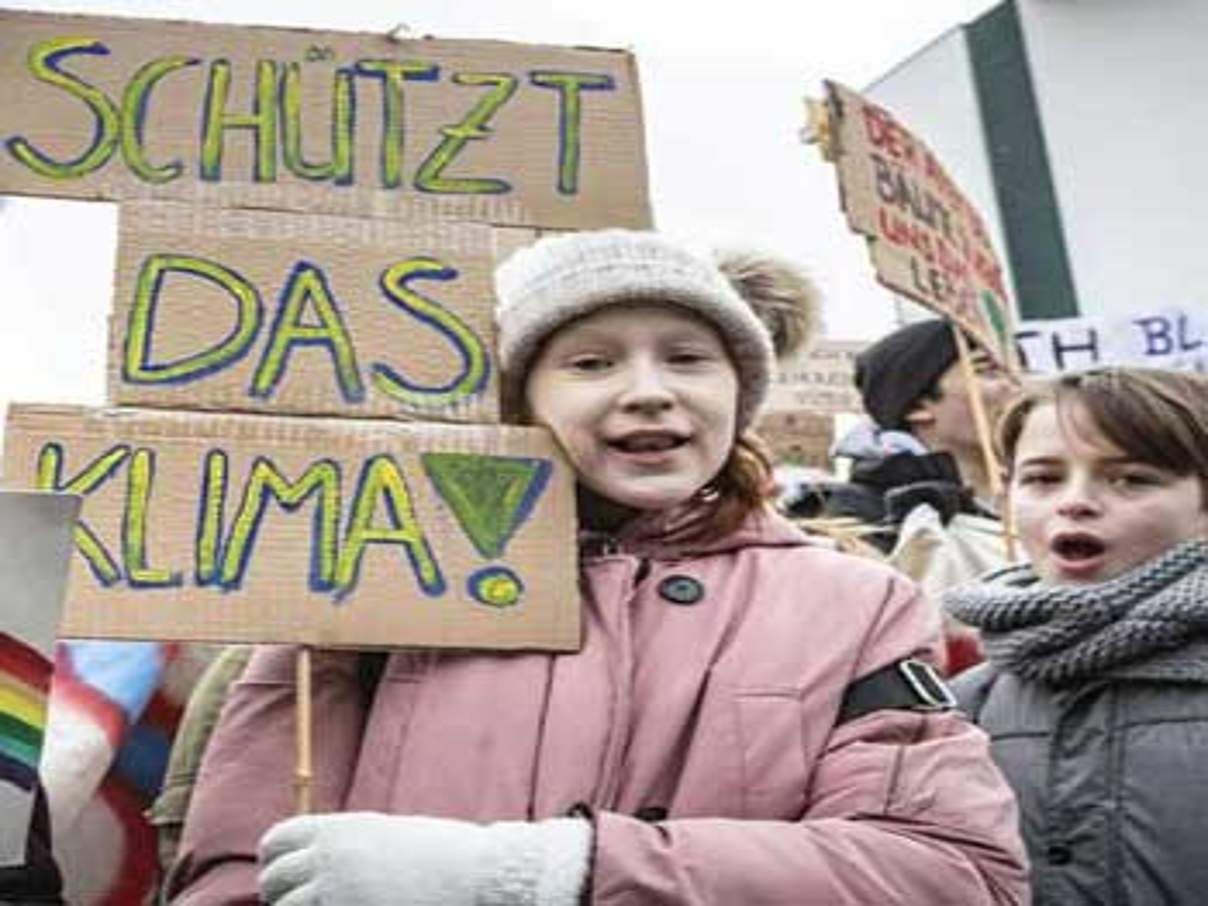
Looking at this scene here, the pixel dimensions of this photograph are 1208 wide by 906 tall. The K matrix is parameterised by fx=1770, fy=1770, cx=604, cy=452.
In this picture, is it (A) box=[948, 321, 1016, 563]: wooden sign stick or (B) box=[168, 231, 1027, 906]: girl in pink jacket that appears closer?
(B) box=[168, 231, 1027, 906]: girl in pink jacket

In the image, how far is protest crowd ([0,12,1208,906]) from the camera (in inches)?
49.2

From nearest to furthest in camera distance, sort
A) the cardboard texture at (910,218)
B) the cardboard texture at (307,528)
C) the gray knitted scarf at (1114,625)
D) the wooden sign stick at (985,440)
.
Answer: the cardboard texture at (307,528) → the gray knitted scarf at (1114,625) → the wooden sign stick at (985,440) → the cardboard texture at (910,218)

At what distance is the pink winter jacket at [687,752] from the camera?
123 cm

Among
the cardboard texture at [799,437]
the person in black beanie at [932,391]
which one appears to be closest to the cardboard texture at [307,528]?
the person in black beanie at [932,391]

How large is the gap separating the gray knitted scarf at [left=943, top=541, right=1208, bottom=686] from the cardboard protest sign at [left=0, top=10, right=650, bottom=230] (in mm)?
549

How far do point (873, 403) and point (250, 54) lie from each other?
1658 millimetres

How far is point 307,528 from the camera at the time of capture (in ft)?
4.77

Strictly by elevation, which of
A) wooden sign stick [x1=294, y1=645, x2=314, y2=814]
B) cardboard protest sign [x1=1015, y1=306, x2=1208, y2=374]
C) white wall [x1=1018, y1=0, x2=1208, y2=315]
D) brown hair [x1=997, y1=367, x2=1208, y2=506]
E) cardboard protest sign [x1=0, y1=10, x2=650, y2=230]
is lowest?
wooden sign stick [x1=294, y1=645, x2=314, y2=814]

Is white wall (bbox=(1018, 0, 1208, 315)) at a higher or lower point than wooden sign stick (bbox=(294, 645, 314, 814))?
higher

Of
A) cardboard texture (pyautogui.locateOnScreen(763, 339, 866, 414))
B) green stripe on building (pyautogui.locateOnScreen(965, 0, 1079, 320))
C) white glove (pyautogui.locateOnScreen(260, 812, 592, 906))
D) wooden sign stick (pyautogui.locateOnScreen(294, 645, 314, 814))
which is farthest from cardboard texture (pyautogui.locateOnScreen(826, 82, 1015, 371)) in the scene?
green stripe on building (pyautogui.locateOnScreen(965, 0, 1079, 320))

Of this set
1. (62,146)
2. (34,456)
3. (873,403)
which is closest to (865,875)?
(34,456)

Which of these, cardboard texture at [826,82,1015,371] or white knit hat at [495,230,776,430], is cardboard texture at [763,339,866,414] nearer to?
cardboard texture at [826,82,1015,371]

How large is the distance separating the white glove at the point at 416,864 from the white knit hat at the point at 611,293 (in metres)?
0.50

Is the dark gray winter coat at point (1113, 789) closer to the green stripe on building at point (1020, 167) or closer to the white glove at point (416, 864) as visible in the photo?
the white glove at point (416, 864)
